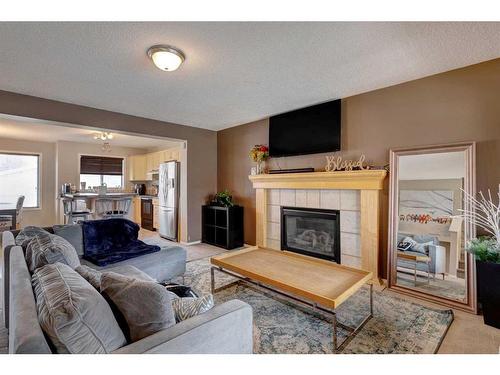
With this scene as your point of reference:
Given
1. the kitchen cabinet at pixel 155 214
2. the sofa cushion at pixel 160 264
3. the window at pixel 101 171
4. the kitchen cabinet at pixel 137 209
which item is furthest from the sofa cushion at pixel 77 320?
the window at pixel 101 171

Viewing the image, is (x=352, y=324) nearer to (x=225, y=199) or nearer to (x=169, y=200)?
(x=225, y=199)

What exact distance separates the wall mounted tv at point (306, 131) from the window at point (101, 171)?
208 inches

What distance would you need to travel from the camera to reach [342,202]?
347 cm

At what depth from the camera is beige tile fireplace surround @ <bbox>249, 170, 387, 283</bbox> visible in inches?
122

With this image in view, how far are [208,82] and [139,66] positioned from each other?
28.9 inches

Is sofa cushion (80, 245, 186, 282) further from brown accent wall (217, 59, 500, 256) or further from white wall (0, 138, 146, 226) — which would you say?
white wall (0, 138, 146, 226)

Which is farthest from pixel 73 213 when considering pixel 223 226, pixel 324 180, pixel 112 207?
pixel 324 180

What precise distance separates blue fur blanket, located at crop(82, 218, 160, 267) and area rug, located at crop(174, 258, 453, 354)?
0.87 metres

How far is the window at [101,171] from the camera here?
6835mm

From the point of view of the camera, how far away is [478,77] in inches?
98.3

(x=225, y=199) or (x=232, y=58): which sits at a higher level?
(x=232, y=58)

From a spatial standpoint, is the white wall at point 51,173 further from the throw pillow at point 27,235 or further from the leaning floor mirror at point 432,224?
the leaning floor mirror at point 432,224

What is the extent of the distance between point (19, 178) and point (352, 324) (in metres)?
7.79

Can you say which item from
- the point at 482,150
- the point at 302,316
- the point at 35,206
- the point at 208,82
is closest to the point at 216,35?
the point at 208,82
